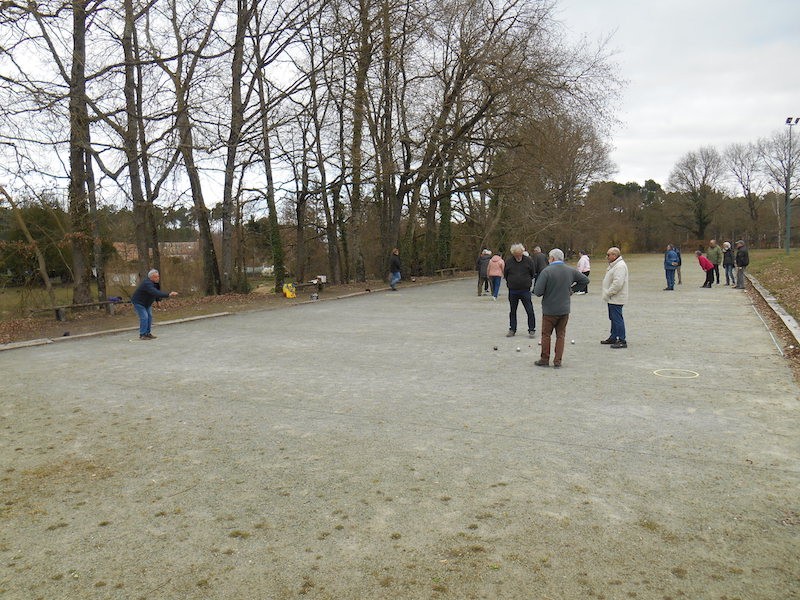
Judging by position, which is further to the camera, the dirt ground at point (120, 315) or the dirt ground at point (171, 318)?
the dirt ground at point (120, 315)

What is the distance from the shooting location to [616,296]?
10531mm

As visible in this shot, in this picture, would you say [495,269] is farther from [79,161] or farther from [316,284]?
[79,161]

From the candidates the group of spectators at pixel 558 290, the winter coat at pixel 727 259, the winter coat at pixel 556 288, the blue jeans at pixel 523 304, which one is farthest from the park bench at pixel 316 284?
the winter coat at pixel 556 288

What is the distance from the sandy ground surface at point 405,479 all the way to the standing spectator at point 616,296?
940 mm

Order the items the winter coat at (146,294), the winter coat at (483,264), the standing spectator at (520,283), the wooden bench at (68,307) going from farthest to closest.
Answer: the winter coat at (483,264) → the wooden bench at (68,307) → the winter coat at (146,294) → the standing spectator at (520,283)

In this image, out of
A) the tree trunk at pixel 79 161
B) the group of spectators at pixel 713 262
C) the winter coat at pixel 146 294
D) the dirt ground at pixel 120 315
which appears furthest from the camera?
the group of spectators at pixel 713 262

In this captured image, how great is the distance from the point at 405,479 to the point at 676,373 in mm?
5137

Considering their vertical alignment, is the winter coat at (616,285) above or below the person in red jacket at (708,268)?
above

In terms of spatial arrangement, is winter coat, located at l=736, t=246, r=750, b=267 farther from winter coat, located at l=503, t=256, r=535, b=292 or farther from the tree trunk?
the tree trunk

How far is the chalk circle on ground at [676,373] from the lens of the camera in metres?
8.10

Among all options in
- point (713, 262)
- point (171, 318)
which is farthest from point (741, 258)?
point (171, 318)

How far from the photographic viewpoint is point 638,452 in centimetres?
524

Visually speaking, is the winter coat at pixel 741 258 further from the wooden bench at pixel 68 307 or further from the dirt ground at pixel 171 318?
the wooden bench at pixel 68 307

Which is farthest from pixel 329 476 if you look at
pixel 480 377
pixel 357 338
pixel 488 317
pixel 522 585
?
pixel 488 317
